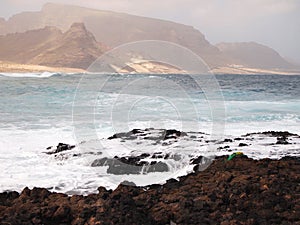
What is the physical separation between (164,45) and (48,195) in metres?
4.72

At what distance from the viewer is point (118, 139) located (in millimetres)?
10086

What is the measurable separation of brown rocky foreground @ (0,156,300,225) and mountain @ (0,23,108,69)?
11011 centimetres

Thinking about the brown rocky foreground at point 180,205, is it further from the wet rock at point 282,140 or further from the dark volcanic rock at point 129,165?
the wet rock at point 282,140

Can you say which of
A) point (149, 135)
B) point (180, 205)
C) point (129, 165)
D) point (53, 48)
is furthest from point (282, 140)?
point (53, 48)

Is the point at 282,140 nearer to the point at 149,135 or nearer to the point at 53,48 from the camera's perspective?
the point at 149,135

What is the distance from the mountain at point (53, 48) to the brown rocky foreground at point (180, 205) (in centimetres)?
11011

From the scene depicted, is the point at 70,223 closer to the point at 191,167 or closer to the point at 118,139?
the point at 191,167

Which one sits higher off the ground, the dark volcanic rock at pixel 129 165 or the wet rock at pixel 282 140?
the wet rock at pixel 282 140

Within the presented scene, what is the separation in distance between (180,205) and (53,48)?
130168 millimetres

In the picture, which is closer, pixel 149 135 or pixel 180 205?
pixel 180 205

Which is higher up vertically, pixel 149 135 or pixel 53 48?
pixel 53 48

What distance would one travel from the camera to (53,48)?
128 meters

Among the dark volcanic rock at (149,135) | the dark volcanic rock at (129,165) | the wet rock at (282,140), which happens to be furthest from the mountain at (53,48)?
the dark volcanic rock at (129,165)

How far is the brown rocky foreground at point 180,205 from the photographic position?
4094mm
